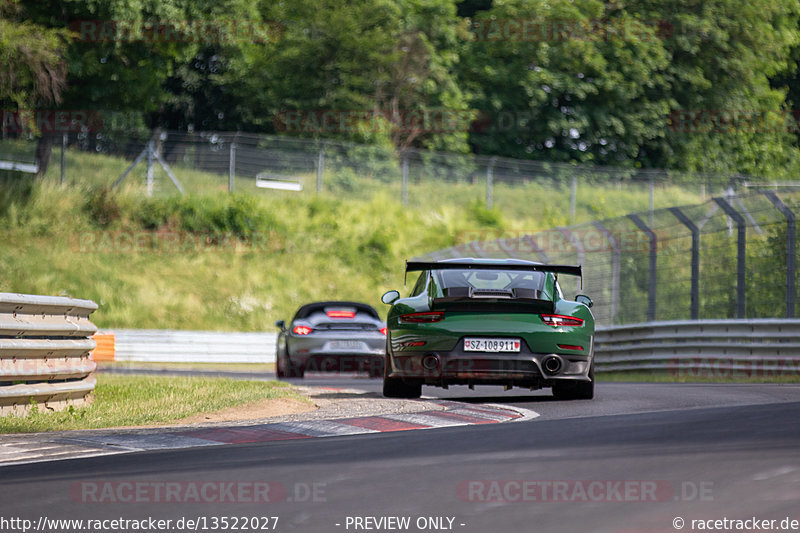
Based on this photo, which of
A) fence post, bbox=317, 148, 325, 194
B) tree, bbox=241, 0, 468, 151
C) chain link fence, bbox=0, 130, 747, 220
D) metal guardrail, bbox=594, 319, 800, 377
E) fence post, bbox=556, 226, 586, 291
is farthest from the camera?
tree, bbox=241, 0, 468, 151

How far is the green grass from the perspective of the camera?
1040 centimetres

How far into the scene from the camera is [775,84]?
65812 mm

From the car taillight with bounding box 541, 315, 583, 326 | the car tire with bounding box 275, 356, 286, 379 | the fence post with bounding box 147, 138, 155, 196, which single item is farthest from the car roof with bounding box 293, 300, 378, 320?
the fence post with bounding box 147, 138, 155, 196

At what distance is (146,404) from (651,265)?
973 centimetres

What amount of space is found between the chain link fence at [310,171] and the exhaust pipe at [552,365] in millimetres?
25717

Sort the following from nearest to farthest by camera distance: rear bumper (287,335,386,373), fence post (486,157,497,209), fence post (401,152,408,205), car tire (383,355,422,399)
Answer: car tire (383,355,422,399) → rear bumper (287,335,386,373) → fence post (401,152,408,205) → fence post (486,157,497,209)

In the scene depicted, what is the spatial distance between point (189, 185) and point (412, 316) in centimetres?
2890

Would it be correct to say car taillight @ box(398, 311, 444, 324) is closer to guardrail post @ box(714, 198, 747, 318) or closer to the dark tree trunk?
guardrail post @ box(714, 198, 747, 318)

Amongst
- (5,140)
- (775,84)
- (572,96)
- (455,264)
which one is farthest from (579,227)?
(775,84)

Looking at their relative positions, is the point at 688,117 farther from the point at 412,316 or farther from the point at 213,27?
the point at 412,316

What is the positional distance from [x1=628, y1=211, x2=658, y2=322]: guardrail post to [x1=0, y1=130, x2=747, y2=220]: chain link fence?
17517 mm

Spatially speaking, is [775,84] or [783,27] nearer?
[783,27]

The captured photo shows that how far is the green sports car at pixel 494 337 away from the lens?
38.1 ft

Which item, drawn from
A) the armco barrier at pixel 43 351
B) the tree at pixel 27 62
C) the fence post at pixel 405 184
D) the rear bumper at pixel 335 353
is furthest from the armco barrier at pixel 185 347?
the armco barrier at pixel 43 351
